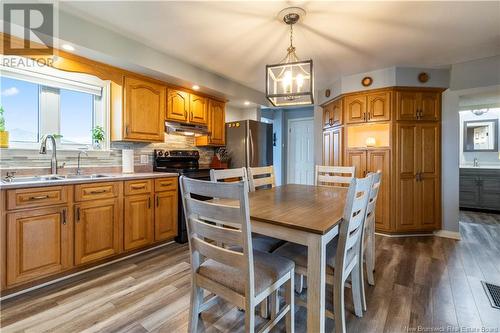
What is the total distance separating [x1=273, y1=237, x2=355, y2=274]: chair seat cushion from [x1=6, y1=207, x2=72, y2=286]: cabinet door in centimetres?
186

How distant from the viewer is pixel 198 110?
12.2 feet

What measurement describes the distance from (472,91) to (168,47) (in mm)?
3916

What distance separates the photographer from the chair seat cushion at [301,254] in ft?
4.80

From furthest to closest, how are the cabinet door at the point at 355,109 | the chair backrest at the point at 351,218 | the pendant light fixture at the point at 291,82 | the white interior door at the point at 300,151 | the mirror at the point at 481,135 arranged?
the white interior door at the point at 300,151 < the mirror at the point at 481,135 < the cabinet door at the point at 355,109 < the pendant light fixture at the point at 291,82 < the chair backrest at the point at 351,218

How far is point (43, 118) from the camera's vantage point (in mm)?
2525

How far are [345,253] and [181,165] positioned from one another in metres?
2.74

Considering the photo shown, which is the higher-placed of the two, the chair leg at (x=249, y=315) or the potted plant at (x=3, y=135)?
the potted plant at (x=3, y=135)

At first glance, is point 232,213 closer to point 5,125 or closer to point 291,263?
point 291,263

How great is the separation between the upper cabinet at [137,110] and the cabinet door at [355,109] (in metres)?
2.70

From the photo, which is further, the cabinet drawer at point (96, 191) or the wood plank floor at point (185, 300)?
the cabinet drawer at point (96, 191)

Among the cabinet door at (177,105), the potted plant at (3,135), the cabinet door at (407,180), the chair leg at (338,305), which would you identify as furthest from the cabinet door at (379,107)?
the potted plant at (3,135)

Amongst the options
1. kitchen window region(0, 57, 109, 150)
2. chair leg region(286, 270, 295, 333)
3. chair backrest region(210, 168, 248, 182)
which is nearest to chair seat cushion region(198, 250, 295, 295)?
chair leg region(286, 270, 295, 333)

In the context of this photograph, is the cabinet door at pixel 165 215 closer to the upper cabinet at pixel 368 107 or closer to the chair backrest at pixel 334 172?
the chair backrest at pixel 334 172

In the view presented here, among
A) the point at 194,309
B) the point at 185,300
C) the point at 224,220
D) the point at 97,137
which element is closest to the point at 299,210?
the point at 224,220
